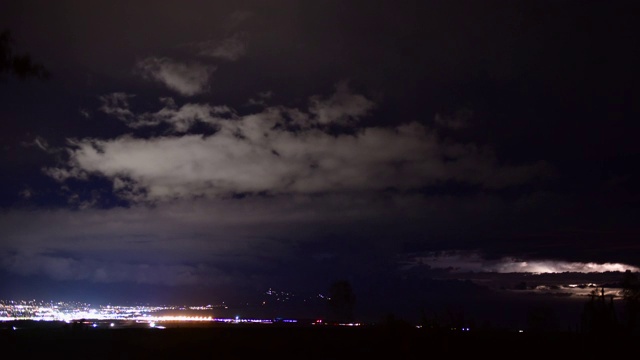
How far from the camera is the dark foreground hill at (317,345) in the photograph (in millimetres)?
22984

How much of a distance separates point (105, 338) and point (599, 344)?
30117mm

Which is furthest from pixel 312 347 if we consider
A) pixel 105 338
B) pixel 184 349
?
pixel 105 338

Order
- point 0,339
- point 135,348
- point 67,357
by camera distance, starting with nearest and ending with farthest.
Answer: point 67,357 → point 135,348 → point 0,339

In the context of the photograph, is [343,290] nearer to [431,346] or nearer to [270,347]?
[270,347]

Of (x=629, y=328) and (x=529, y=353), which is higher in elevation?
(x=629, y=328)

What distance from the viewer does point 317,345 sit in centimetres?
3209

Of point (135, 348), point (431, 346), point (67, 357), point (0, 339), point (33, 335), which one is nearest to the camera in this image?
point (431, 346)

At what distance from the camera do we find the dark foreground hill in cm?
2298

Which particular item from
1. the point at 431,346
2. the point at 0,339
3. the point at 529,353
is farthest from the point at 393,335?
the point at 0,339

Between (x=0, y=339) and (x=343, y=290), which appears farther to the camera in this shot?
(x=343, y=290)

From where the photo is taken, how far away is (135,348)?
3316 centimetres

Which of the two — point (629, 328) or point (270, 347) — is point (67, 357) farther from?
point (629, 328)

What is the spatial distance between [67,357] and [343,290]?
242ft

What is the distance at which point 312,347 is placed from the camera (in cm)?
3136
